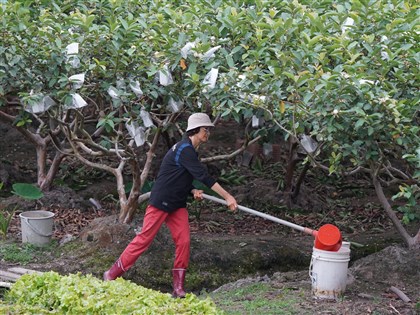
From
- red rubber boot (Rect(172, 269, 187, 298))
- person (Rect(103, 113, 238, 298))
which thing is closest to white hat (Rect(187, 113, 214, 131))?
person (Rect(103, 113, 238, 298))

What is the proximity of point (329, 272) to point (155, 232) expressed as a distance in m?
1.75

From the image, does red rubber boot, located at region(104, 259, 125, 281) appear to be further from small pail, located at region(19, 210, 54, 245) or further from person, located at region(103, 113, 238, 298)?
small pail, located at region(19, 210, 54, 245)

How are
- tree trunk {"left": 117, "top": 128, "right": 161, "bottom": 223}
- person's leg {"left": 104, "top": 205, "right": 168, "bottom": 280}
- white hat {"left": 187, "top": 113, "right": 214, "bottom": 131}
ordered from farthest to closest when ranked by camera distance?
tree trunk {"left": 117, "top": 128, "right": 161, "bottom": 223}, person's leg {"left": 104, "top": 205, "right": 168, "bottom": 280}, white hat {"left": 187, "top": 113, "right": 214, "bottom": 131}

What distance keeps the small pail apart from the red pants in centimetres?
160

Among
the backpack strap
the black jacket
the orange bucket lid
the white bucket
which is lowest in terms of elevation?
the white bucket

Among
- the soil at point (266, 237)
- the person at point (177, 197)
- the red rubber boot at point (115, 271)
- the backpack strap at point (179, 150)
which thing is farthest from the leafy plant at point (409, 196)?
the red rubber boot at point (115, 271)

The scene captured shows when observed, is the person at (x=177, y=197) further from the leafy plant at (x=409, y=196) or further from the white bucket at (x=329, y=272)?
the leafy plant at (x=409, y=196)

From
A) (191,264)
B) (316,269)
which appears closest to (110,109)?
(191,264)

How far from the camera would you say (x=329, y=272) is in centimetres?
737

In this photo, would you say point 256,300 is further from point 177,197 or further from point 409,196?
point 409,196

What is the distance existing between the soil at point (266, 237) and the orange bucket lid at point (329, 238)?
490 mm

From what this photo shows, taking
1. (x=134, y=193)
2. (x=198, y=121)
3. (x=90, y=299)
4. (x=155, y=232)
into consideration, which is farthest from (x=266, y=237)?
(x=90, y=299)

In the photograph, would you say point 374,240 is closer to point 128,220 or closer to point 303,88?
point 128,220

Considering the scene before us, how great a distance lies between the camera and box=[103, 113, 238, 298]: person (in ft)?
25.7
